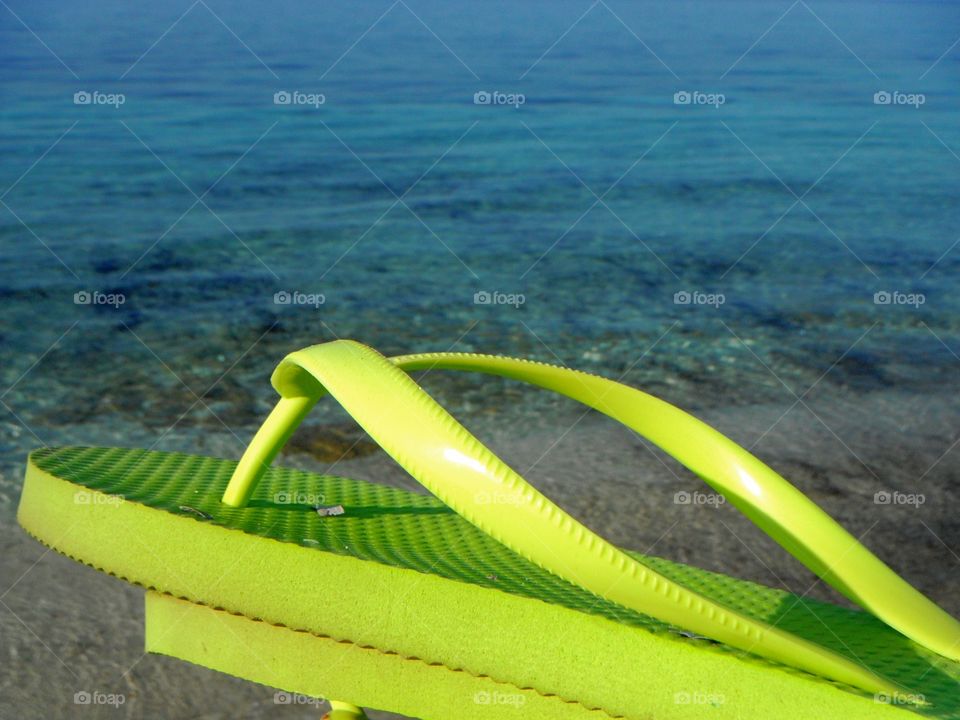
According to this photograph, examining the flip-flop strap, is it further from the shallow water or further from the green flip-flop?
the shallow water

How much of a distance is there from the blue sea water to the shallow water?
0.08 ft

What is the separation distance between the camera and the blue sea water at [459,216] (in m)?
4.84

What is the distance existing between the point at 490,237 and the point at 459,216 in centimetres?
56

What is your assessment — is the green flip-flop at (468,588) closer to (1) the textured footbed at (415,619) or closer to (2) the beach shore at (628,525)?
(1) the textured footbed at (415,619)

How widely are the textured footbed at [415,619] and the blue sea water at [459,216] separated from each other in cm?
182

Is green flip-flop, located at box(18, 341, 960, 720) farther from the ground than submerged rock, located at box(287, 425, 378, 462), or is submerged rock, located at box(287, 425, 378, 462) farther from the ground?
submerged rock, located at box(287, 425, 378, 462)

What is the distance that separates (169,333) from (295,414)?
298cm

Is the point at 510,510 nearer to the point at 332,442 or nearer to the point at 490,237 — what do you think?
the point at 332,442

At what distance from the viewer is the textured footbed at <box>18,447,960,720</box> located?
5.71 ft

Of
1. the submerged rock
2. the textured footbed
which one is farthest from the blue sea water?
the textured footbed

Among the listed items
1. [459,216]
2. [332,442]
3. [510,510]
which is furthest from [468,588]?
[459,216]

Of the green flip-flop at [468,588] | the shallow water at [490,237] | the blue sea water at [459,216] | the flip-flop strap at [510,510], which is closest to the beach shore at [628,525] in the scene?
the shallow water at [490,237]

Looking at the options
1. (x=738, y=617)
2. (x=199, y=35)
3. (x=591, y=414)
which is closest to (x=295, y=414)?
(x=738, y=617)

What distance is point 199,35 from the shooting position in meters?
16.0
